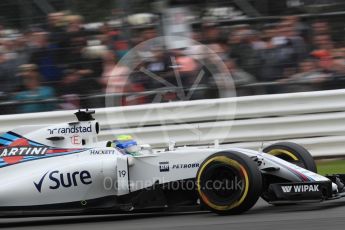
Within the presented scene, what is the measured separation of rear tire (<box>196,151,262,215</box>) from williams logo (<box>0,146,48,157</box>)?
6.04ft

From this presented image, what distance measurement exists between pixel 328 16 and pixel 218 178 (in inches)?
205

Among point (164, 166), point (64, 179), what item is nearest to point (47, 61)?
point (64, 179)

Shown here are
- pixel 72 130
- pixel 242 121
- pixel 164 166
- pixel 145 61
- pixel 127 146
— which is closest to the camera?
pixel 164 166

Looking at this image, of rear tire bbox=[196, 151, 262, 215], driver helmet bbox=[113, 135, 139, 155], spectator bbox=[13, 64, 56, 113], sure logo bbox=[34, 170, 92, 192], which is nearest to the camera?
rear tire bbox=[196, 151, 262, 215]

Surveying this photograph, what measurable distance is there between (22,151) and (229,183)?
2.36 m

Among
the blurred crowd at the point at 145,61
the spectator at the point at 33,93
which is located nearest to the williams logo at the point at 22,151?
the blurred crowd at the point at 145,61

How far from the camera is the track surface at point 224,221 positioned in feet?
19.5

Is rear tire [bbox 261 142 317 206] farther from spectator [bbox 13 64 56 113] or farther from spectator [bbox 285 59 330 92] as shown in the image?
spectator [bbox 13 64 56 113]

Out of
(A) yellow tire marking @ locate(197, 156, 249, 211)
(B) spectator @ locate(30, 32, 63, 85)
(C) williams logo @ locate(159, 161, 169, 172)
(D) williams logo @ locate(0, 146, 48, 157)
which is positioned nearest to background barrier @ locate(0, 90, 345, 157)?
(B) spectator @ locate(30, 32, 63, 85)

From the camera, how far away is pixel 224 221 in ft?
20.8

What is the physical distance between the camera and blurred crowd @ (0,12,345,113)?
10.8 meters

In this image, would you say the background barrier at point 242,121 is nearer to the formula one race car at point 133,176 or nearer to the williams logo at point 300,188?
the formula one race car at point 133,176

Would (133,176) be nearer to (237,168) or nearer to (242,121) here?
(237,168)

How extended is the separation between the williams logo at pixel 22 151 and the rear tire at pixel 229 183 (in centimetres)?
184
